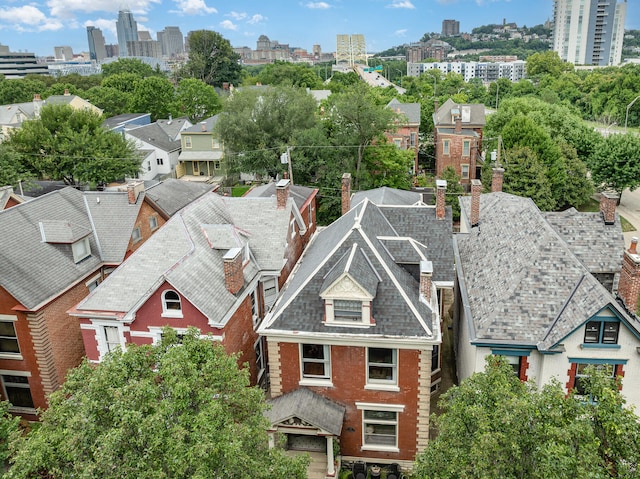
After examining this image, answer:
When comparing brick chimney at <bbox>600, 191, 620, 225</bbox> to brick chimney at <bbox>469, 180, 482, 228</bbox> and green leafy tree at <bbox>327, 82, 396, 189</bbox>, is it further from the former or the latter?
green leafy tree at <bbox>327, 82, 396, 189</bbox>

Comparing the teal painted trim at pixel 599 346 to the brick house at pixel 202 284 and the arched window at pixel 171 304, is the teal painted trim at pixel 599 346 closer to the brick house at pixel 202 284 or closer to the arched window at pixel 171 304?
the brick house at pixel 202 284

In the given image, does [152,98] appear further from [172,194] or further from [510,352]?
[510,352]

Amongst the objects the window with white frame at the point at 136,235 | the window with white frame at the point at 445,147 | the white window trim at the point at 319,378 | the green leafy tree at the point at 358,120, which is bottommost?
the white window trim at the point at 319,378

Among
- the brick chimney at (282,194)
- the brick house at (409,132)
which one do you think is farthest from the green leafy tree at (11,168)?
the brick house at (409,132)

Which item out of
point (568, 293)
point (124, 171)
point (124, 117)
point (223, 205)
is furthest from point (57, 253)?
point (124, 117)

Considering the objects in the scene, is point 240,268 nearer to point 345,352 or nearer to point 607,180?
point 345,352

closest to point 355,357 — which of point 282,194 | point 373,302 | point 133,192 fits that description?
point 373,302

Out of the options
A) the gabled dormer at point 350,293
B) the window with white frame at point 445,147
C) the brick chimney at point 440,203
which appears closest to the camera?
the gabled dormer at point 350,293
